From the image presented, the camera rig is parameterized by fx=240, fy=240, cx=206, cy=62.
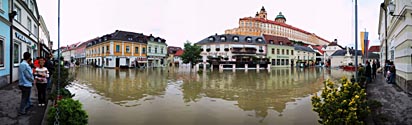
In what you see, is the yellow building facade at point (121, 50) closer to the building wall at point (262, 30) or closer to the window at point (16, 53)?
the window at point (16, 53)

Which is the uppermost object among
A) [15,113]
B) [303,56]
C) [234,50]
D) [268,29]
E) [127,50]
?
[268,29]

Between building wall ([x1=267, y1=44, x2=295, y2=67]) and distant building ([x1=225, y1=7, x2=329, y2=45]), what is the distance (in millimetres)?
15718

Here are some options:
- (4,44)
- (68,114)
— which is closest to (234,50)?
(4,44)

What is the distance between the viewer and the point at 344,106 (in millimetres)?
4602

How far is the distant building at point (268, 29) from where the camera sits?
83.2 meters

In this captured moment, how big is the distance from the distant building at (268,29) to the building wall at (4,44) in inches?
2548

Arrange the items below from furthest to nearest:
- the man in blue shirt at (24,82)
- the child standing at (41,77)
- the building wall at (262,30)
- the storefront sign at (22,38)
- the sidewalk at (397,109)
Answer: the building wall at (262,30), the storefront sign at (22,38), the child standing at (41,77), the man in blue shirt at (24,82), the sidewalk at (397,109)

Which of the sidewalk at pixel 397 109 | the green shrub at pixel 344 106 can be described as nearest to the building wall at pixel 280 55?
the sidewalk at pixel 397 109

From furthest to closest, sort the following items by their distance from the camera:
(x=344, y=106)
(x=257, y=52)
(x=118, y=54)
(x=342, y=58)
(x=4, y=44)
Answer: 1. (x=342, y=58)
2. (x=257, y=52)
3. (x=118, y=54)
4. (x=4, y=44)
5. (x=344, y=106)

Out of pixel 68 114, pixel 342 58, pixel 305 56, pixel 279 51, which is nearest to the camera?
pixel 68 114

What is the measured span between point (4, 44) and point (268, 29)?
278 ft

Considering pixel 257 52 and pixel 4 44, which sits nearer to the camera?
pixel 4 44

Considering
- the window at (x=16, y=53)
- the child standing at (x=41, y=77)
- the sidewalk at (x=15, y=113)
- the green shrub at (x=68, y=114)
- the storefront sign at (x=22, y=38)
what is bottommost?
the sidewalk at (x=15, y=113)

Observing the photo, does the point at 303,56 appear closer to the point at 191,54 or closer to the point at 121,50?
the point at 191,54
